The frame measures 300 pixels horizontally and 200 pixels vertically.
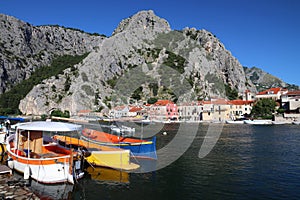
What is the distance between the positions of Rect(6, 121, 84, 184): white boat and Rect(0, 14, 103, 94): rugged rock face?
15527 cm

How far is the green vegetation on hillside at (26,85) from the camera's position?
14271 centimetres

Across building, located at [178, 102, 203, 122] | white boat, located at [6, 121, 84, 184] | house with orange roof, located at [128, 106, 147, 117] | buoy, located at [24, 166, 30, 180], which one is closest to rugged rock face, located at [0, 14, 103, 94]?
house with orange roof, located at [128, 106, 147, 117]

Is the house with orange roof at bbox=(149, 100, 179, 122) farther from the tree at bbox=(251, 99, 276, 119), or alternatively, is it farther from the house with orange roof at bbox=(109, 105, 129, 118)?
the tree at bbox=(251, 99, 276, 119)

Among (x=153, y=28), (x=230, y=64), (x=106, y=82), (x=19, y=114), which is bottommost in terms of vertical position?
(x=19, y=114)

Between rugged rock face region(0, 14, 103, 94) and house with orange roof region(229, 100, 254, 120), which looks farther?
rugged rock face region(0, 14, 103, 94)

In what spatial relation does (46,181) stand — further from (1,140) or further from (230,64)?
(230,64)

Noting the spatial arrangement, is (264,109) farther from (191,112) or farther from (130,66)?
(130,66)

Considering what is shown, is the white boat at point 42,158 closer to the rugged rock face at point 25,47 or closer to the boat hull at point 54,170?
the boat hull at point 54,170

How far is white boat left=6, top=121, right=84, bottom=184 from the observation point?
54.8 ft

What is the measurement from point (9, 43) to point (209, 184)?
18798 cm

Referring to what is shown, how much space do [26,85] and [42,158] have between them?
506 feet

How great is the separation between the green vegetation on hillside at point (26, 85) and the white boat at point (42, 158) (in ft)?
421

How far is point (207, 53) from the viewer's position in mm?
165875

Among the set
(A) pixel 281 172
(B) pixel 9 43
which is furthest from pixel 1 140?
(B) pixel 9 43
